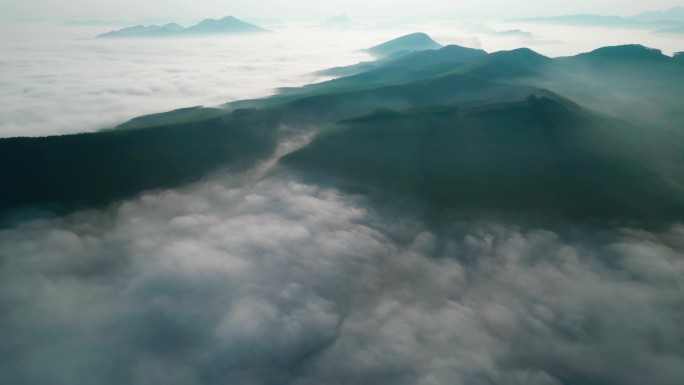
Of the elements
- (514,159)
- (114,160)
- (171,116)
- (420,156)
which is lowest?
(514,159)

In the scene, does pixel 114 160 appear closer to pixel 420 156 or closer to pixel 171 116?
pixel 171 116

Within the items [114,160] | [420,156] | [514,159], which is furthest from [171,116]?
[514,159]

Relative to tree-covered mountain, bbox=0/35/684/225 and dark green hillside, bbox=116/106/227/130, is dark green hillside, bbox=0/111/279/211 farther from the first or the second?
dark green hillside, bbox=116/106/227/130

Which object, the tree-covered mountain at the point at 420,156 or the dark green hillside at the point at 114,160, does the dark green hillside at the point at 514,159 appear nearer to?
the tree-covered mountain at the point at 420,156

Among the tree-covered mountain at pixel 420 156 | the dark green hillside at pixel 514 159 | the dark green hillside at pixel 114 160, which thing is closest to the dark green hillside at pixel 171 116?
the tree-covered mountain at pixel 420 156

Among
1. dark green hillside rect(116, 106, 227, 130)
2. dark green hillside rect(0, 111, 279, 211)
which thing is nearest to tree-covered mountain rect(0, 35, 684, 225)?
dark green hillside rect(0, 111, 279, 211)
